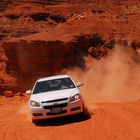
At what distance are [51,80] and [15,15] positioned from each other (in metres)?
35.8

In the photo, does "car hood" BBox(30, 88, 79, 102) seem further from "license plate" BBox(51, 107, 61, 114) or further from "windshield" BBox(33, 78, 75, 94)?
"windshield" BBox(33, 78, 75, 94)

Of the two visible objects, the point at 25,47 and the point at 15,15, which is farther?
the point at 15,15

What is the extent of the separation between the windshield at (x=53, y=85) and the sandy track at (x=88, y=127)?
115cm

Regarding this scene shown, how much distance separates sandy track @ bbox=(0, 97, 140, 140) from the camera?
42.9 ft

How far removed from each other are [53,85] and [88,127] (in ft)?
11.8

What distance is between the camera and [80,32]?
98.8 feet

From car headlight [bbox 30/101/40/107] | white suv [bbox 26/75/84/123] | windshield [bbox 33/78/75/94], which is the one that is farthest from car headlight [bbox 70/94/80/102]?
windshield [bbox 33/78/75/94]

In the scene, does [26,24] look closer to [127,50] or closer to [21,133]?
[127,50]

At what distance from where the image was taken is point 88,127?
1417cm

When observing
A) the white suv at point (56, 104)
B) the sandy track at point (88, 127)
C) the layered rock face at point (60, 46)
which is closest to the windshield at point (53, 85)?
the white suv at point (56, 104)

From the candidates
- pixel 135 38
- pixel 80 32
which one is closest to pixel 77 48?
pixel 80 32

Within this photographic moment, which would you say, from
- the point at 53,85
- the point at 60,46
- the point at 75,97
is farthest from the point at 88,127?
the point at 60,46

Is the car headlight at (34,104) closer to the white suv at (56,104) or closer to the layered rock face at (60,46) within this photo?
the white suv at (56,104)

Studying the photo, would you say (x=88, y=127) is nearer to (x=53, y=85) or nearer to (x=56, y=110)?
(x=56, y=110)
